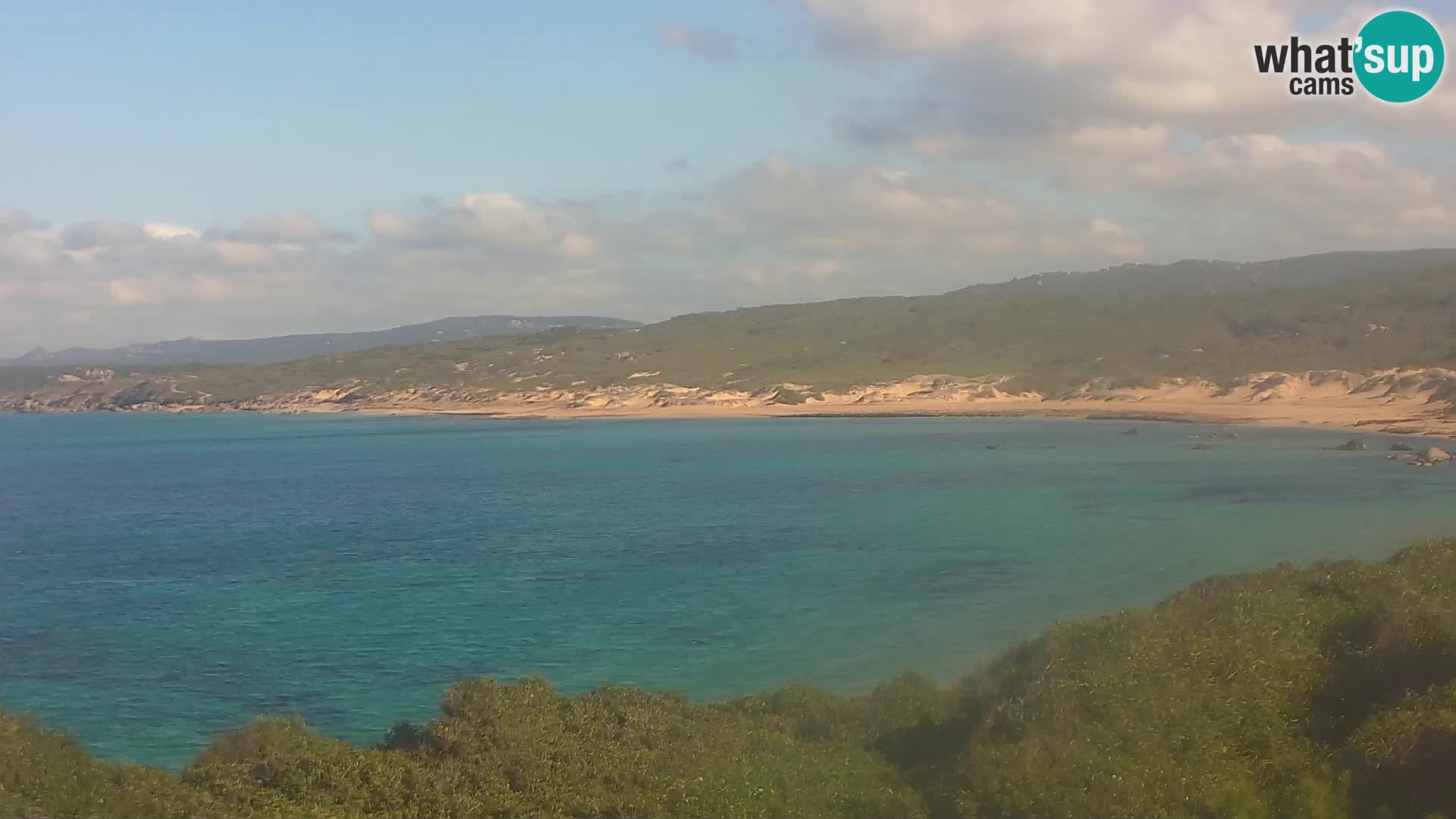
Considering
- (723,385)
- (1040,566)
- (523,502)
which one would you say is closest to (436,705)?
(1040,566)

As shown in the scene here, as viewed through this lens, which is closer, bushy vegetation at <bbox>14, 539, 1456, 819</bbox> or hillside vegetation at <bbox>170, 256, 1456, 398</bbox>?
bushy vegetation at <bbox>14, 539, 1456, 819</bbox>

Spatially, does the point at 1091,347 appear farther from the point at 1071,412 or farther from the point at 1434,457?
the point at 1434,457

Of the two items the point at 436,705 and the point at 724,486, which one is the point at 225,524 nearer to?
the point at 724,486

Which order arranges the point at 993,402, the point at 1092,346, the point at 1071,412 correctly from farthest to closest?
the point at 1092,346
the point at 993,402
the point at 1071,412

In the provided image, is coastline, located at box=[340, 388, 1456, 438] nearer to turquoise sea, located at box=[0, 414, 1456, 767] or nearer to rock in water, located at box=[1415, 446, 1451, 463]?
turquoise sea, located at box=[0, 414, 1456, 767]

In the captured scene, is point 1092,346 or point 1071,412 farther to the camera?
point 1092,346

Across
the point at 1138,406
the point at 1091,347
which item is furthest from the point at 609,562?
the point at 1091,347

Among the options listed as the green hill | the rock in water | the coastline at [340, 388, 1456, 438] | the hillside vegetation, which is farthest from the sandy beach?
the rock in water
